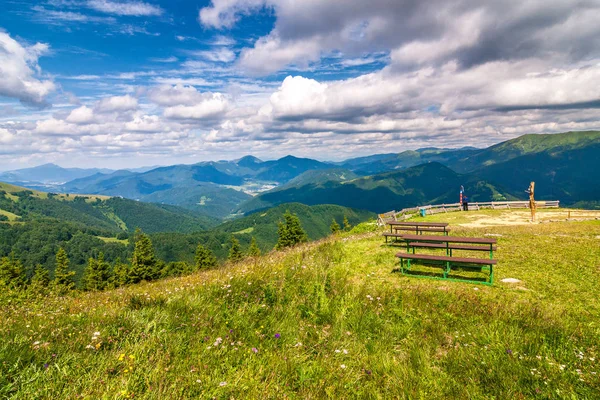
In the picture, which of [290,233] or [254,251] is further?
[290,233]

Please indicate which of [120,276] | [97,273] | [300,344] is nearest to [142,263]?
[120,276]

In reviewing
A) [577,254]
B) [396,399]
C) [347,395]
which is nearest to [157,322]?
[347,395]

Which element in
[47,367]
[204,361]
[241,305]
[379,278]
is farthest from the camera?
[379,278]

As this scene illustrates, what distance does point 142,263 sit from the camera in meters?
44.5

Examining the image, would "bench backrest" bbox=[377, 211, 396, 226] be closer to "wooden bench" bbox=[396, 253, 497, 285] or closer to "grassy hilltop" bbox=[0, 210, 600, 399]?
"wooden bench" bbox=[396, 253, 497, 285]

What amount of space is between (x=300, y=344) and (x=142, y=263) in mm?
47010

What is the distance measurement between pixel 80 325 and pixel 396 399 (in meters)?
5.19

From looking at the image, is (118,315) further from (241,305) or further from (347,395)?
(347,395)

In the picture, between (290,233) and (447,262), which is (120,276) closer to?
(290,233)

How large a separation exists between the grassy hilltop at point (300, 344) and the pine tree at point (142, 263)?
40337 mm

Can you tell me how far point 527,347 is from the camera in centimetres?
491

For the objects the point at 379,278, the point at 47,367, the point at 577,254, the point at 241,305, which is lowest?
the point at 577,254

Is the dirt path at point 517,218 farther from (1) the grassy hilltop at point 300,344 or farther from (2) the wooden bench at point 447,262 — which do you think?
(1) the grassy hilltop at point 300,344

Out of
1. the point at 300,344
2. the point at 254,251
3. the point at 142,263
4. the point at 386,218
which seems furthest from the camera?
the point at 142,263
